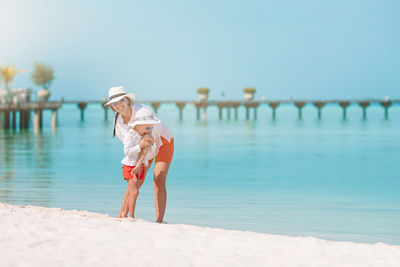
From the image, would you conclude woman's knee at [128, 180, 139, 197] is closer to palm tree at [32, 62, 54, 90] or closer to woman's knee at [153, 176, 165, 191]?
woman's knee at [153, 176, 165, 191]

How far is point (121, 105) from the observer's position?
653 centimetres

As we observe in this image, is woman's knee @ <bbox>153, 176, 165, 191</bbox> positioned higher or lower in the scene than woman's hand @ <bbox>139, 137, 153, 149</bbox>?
lower

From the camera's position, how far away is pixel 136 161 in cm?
688

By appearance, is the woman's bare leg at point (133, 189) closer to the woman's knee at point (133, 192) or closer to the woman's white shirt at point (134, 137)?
the woman's knee at point (133, 192)

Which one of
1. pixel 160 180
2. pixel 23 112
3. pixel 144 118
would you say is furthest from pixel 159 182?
pixel 23 112

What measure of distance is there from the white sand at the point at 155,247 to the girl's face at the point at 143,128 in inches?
41.1

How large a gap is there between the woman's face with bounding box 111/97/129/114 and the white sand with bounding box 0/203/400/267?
1271 millimetres

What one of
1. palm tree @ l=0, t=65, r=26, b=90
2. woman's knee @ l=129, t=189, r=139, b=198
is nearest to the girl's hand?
woman's knee @ l=129, t=189, r=139, b=198

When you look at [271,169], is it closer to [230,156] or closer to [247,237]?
[230,156]

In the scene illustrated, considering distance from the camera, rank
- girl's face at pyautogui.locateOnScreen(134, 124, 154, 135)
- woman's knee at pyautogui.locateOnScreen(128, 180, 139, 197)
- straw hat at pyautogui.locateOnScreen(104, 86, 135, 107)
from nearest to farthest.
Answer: straw hat at pyautogui.locateOnScreen(104, 86, 135, 107) < girl's face at pyautogui.locateOnScreen(134, 124, 154, 135) < woman's knee at pyautogui.locateOnScreen(128, 180, 139, 197)

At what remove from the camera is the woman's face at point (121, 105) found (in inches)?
256

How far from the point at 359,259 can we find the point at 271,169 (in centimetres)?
1499

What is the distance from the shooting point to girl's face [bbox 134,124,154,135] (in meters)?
6.57

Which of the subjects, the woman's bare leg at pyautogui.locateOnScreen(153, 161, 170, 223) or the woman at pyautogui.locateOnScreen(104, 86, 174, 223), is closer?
the woman at pyautogui.locateOnScreen(104, 86, 174, 223)
